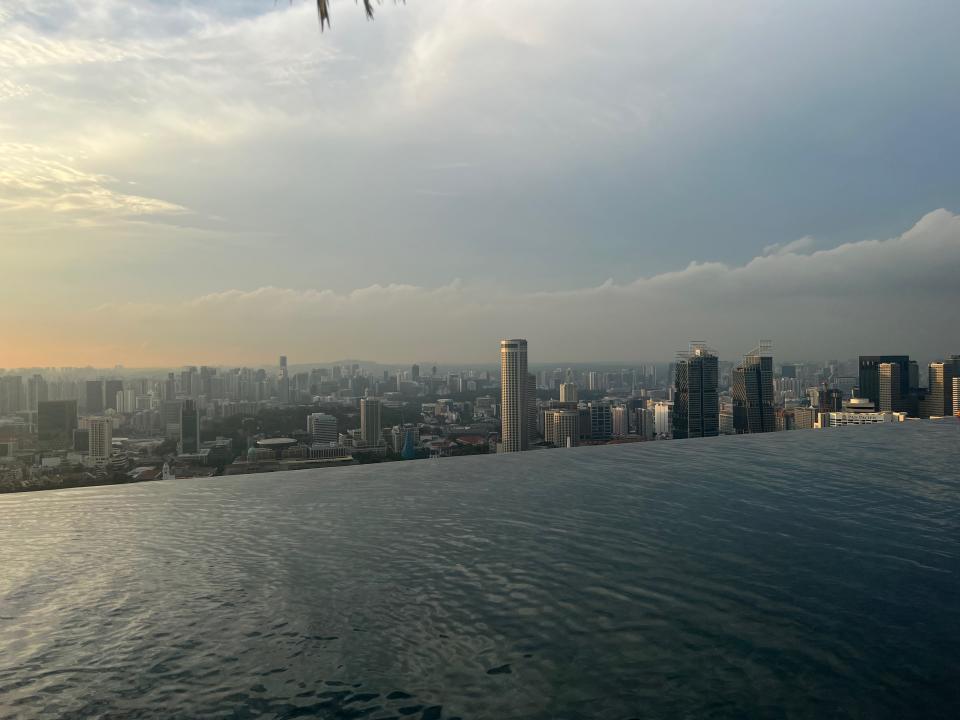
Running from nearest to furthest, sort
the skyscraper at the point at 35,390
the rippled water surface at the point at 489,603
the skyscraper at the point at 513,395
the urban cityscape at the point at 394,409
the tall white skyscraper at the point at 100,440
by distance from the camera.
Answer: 1. the rippled water surface at the point at 489,603
2. the tall white skyscraper at the point at 100,440
3. the urban cityscape at the point at 394,409
4. the skyscraper at the point at 35,390
5. the skyscraper at the point at 513,395

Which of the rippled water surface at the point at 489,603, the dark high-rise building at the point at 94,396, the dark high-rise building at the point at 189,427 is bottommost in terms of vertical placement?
the rippled water surface at the point at 489,603

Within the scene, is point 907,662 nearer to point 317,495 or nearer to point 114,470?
point 317,495

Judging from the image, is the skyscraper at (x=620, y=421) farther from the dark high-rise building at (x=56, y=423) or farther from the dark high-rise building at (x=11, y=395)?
the dark high-rise building at (x=11, y=395)

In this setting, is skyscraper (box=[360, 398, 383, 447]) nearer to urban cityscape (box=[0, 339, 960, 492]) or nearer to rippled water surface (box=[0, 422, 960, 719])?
urban cityscape (box=[0, 339, 960, 492])

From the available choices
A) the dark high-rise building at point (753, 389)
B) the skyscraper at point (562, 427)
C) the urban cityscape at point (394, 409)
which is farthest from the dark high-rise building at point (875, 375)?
the skyscraper at point (562, 427)

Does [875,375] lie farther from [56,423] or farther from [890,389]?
[56,423]

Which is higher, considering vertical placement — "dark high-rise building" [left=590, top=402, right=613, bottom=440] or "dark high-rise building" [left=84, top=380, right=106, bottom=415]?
"dark high-rise building" [left=84, top=380, right=106, bottom=415]

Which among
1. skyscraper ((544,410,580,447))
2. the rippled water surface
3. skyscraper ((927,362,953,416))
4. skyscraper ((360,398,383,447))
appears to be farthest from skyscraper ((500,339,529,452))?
skyscraper ((927,362,953,416))

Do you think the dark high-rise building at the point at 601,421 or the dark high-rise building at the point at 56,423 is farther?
the dark high-rise building at the point at 601,421
